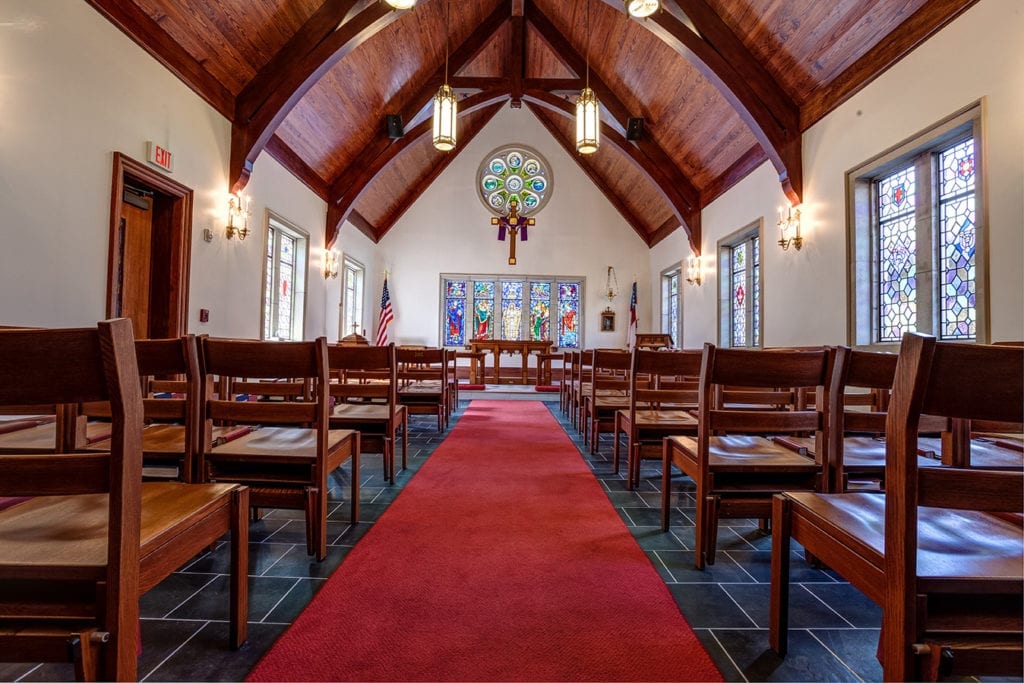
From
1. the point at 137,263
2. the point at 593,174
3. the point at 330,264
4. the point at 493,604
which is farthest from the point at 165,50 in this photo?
the point at 593,174

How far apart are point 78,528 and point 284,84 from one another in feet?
16.5

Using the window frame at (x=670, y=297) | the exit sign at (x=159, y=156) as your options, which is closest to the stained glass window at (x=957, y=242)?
the window frame at (x=670, y=297)

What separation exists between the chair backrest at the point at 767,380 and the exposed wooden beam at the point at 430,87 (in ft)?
22.4

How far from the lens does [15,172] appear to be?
8.75 ft

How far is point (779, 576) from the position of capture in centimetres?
122

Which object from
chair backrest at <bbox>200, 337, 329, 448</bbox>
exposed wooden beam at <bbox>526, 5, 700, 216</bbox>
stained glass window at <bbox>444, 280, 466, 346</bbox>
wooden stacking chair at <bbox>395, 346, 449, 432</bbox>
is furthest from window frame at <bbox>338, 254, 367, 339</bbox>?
Result: chair backrest at <bbox>200, 337, 329, 448</bbox>

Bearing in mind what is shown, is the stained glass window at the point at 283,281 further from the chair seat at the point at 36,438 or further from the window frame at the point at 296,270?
the chair seat at the point at 36,438

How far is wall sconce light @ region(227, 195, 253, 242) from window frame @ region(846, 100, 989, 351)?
18.6 ft

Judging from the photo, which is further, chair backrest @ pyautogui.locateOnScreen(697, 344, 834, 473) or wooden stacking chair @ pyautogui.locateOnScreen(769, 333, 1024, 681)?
chair backrest @ pyautogui.locateOnScreen(697, 344, 834, 473)

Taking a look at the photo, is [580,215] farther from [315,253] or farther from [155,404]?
[155,404]

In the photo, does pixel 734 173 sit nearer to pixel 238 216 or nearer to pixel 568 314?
pixel 568 314

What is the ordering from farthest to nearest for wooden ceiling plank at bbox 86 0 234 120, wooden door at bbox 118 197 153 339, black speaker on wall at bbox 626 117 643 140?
black speaker on wall at bbox 626 117 643 140
wooden door at bbox 118 197 153 339
wooden ceiling plank at bbox 86 0 234 120

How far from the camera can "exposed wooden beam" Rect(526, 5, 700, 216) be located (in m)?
7.14

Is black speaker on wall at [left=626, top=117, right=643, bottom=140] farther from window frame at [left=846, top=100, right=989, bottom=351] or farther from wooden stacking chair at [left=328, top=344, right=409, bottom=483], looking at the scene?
wooden stacking chair at [left=328, top=344, right=409, bottom=483]
